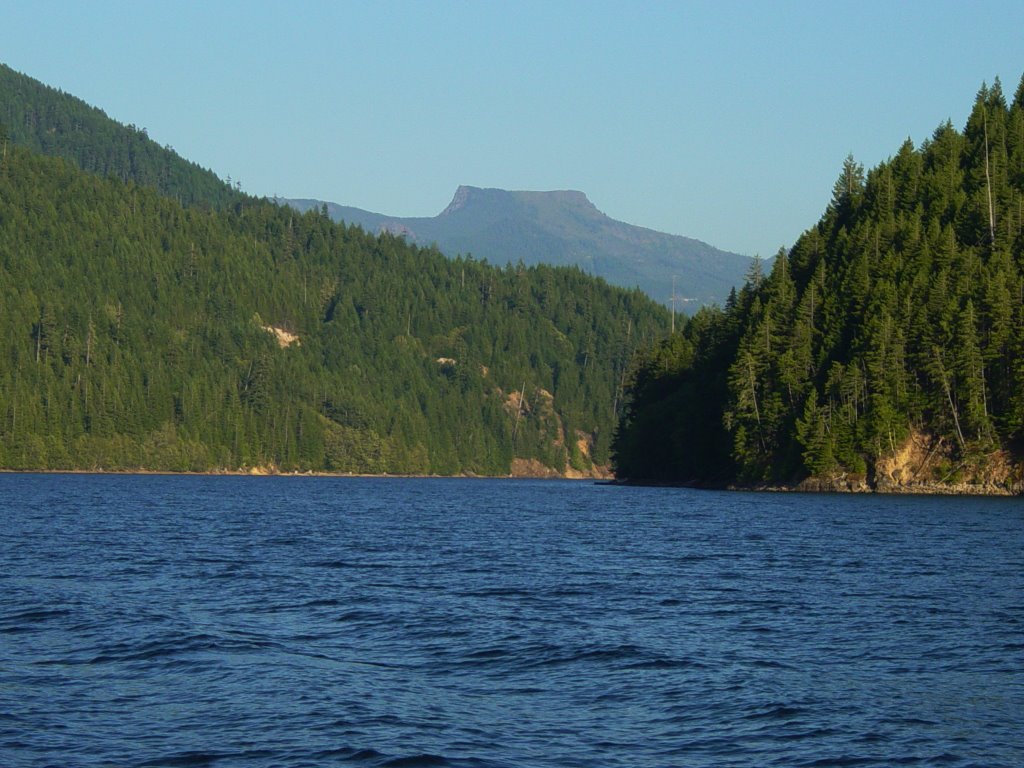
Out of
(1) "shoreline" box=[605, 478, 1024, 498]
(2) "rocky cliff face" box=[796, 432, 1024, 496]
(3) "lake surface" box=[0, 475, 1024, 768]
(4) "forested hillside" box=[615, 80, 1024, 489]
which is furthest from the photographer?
(4) "forested hillside" box=[615, 80, 1024, 489]

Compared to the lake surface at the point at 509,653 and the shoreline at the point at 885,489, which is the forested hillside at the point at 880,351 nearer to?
the shoreline at the point at 885,489

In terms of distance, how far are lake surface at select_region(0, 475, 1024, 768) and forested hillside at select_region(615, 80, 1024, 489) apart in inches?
2551

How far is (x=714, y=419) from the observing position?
170125mm

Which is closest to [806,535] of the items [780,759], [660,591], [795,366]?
[660,591]

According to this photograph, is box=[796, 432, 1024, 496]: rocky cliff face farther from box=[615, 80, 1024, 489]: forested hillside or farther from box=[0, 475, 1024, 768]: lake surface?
box=[0, 475, 1024, 768]: lake surface

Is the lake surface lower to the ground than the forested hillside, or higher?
lower

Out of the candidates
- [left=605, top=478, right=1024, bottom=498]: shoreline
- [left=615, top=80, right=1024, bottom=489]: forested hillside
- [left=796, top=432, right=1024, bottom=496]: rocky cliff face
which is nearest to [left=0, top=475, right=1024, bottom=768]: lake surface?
[left=605, top=478, right=1024, bottom=498]: shoreline

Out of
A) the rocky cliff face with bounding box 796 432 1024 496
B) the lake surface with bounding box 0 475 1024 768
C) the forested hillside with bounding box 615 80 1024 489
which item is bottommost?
the lake surface with bounding box 0 475 1024 768

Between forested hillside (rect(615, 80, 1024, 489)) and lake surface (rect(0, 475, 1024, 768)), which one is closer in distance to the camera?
lake surface (rect(0, 475, 1024, 768))

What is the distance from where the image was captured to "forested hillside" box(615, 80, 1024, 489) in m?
134

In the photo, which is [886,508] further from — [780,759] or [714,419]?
[780,759]

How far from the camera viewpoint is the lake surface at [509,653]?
2583 cm

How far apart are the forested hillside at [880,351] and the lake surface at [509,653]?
2551 inches

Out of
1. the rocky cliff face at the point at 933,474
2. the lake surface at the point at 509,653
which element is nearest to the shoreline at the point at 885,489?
the rocky cliff face at the point at 933,474
